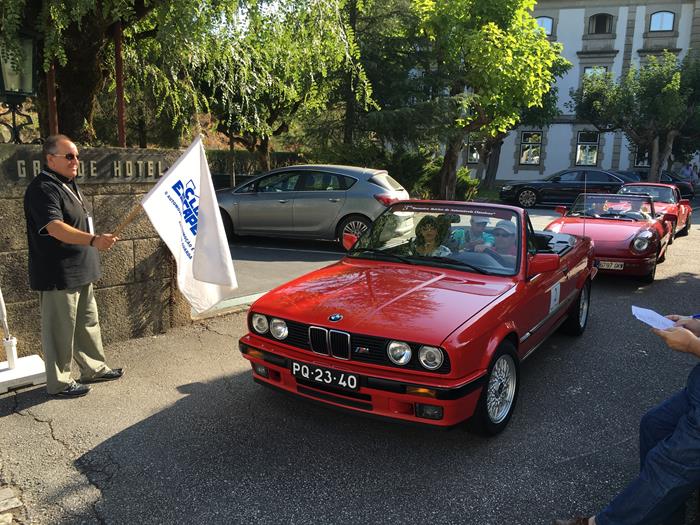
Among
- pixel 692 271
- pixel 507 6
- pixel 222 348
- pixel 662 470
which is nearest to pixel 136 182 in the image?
pixel 222 348

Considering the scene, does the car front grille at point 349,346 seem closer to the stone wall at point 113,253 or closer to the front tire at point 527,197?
the stone wall at point 113,253

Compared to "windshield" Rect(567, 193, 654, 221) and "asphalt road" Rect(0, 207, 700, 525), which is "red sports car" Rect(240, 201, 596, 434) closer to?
"asphalt road" Rect(0, 207, 700, 525)

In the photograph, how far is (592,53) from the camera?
35.5m

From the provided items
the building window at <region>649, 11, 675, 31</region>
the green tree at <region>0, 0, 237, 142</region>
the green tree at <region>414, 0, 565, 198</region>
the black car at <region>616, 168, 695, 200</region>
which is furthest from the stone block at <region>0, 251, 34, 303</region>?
the building window at <region>649, 11, 675, 31</region>

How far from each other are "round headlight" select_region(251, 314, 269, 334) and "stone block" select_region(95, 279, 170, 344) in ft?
6.99

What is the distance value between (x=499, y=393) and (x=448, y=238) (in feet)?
4.45

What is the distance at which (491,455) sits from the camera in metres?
3.51

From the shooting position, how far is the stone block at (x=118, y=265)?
17.3 ft

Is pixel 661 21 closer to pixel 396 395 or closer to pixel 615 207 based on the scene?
pixel 615 207

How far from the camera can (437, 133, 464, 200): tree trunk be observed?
60.3 ft

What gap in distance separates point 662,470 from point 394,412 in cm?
142

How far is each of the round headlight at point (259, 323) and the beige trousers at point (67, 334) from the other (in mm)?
1449

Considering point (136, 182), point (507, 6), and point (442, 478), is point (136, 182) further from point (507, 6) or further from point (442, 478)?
point (507, 6)

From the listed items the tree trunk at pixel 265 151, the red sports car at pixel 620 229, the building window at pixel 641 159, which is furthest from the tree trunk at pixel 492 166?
the red sports car at pixel 620 229
